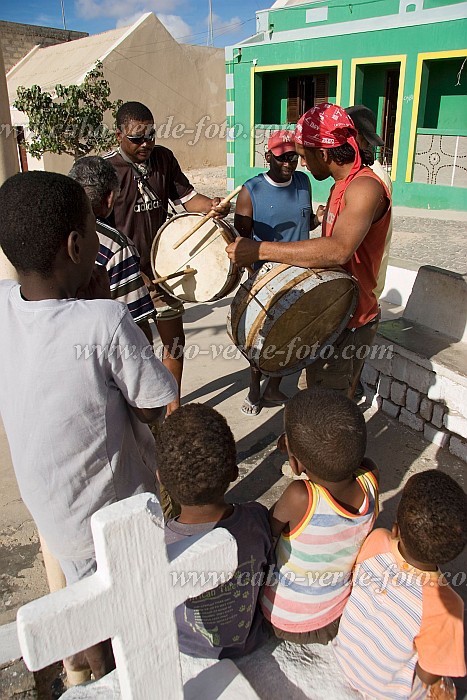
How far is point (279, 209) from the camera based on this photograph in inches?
152

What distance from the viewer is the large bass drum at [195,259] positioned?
10.8ft

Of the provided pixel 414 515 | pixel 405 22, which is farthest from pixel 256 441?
pixel 405 22

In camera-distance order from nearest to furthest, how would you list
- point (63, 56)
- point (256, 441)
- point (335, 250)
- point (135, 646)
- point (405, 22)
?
1. point (135, 646)
2. point (335, 250)
3. point (256, 441)
4. point (405, 22)
5. point (63, 56)

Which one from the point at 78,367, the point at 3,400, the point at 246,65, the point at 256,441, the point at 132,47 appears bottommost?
the point at 256,441

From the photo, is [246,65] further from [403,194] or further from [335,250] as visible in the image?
[335,250]

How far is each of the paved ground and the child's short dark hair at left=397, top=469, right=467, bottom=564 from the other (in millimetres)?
695

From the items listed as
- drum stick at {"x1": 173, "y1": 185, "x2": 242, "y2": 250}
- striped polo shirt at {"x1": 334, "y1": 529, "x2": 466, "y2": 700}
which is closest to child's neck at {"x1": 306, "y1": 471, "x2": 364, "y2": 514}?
striped polo shirt at {"x1": 334, "y1": 529, "x2": 466, "y2": 700}

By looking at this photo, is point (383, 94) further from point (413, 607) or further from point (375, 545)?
point (413, 607)

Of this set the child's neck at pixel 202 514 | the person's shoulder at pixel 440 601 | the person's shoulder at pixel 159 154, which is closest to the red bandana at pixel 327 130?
the person's shoulder at pixel 159 154

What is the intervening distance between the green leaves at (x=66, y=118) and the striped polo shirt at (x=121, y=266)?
41.4 ft

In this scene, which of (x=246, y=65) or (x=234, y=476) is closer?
(x=234, y=476)

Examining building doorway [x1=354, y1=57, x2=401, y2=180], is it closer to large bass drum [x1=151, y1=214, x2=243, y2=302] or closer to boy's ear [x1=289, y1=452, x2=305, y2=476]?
large bass drum [x1=151, y1=214, x2=243, y2=302]

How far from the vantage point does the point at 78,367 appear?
1.50 metres

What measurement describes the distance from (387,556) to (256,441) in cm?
209
